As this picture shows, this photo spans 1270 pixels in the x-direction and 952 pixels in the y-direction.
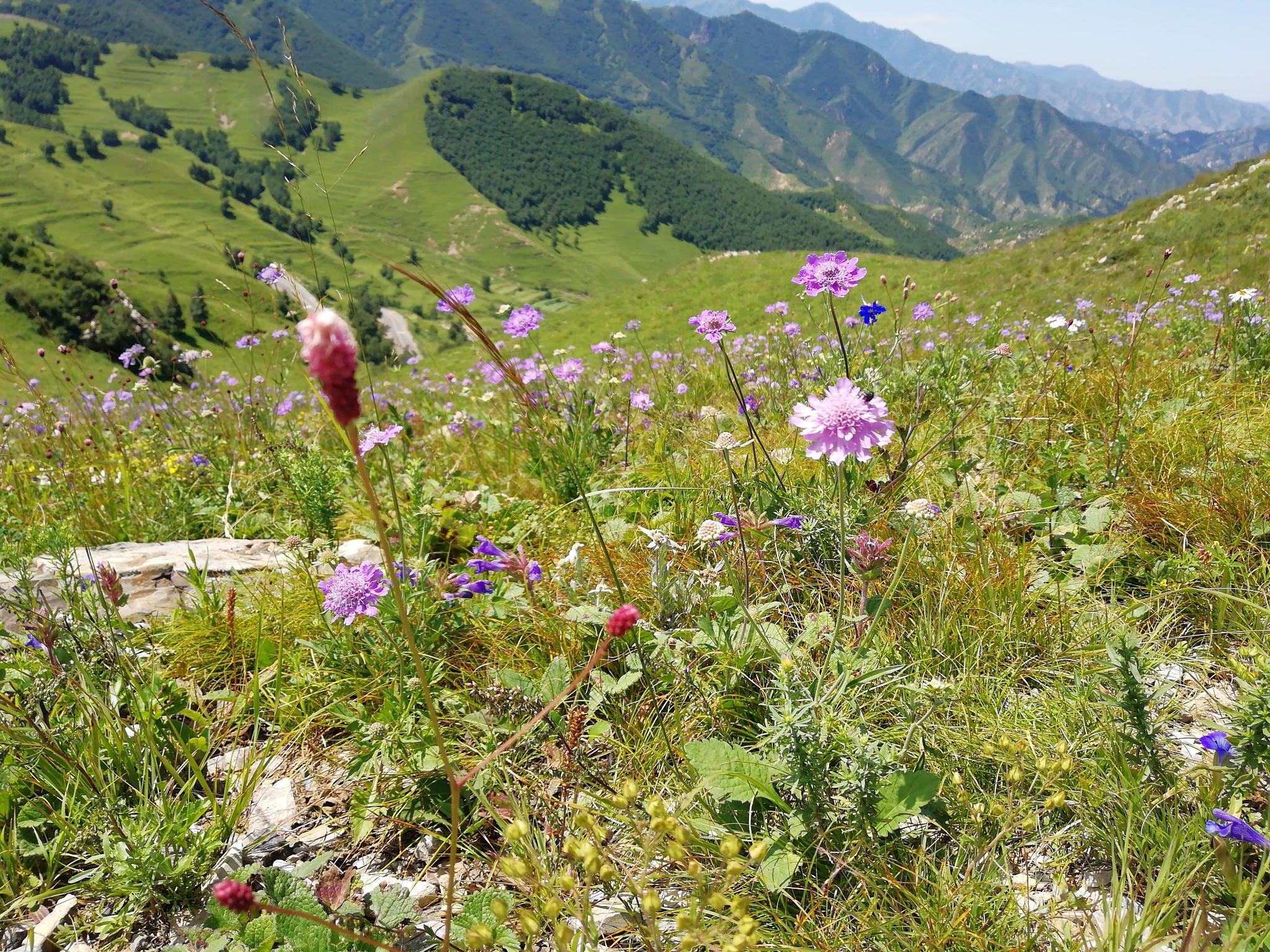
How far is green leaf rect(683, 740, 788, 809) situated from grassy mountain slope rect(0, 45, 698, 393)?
58448 millimetres

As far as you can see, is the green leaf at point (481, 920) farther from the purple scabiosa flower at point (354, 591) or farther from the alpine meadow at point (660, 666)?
the purple scabiosa flower at point (354, 591)

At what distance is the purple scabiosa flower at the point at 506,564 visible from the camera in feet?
8.62

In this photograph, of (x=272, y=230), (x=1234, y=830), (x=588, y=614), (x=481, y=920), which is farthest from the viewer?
(x=272, y=230)

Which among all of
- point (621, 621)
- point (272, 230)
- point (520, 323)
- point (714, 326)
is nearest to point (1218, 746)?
point (621, 621)

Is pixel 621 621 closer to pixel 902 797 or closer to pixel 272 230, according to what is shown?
pixel 902 797

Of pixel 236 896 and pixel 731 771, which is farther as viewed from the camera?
pixel 731 771

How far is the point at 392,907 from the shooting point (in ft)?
5.79

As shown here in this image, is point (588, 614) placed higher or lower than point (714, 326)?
lower

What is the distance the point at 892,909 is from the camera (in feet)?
5.45

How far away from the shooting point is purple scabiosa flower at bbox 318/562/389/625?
2297 millimetres

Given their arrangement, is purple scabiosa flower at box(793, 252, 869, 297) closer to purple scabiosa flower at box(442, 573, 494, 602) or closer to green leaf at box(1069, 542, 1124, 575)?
green leaf at box(1069, 542, 1124, 575)

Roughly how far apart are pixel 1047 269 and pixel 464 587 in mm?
27852

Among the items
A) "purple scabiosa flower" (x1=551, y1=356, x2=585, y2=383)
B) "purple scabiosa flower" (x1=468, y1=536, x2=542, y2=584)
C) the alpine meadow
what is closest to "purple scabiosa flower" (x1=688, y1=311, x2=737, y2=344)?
the alpine meadow

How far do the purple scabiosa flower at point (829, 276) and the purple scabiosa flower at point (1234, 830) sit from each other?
1.92 meters
